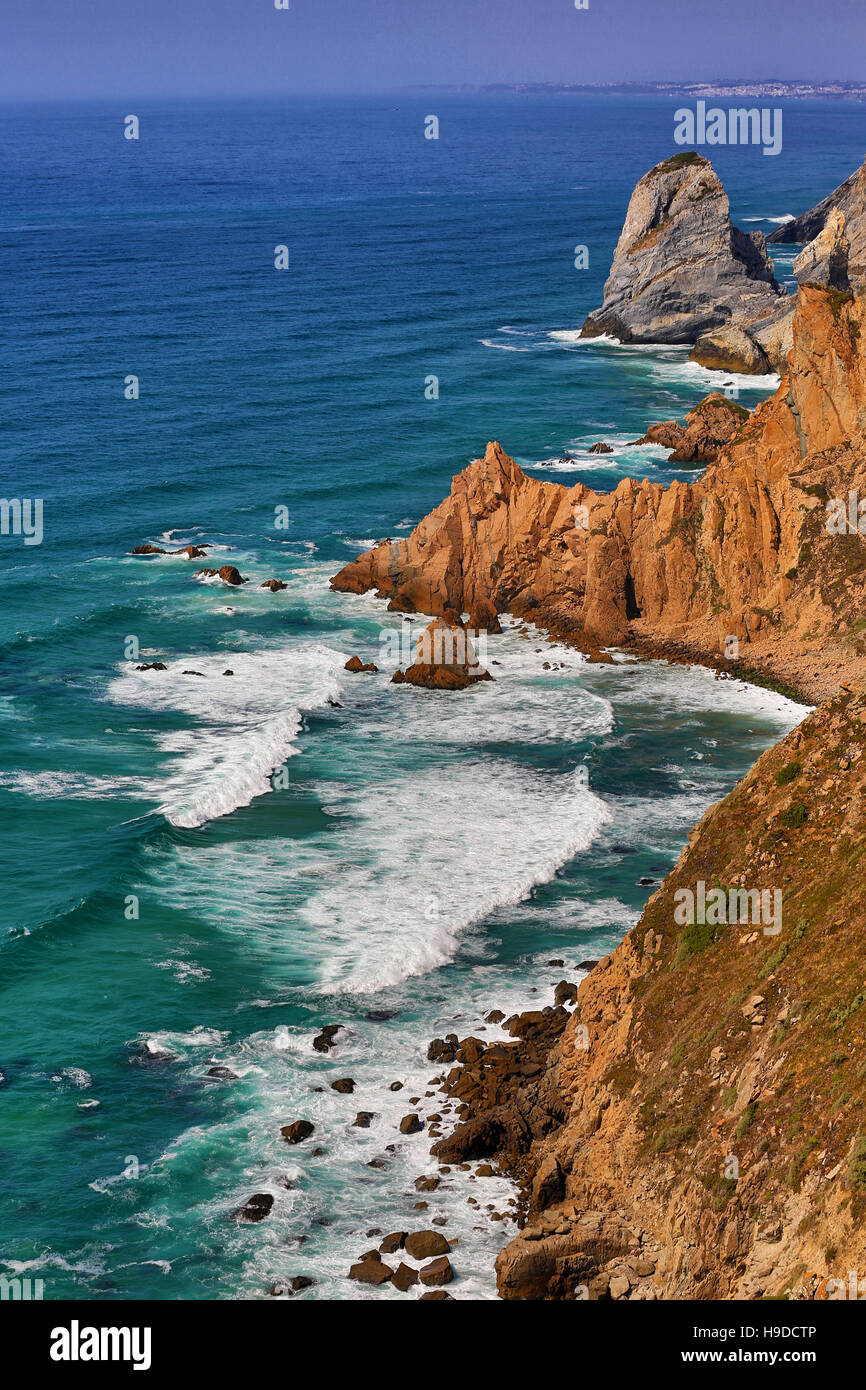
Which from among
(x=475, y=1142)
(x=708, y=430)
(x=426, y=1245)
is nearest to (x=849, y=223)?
(x=708, y=430)

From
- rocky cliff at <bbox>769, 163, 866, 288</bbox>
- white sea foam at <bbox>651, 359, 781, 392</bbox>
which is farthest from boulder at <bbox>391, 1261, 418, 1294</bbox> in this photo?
rocky cliff at <bbox>769, 163, 866, 288</bbox>

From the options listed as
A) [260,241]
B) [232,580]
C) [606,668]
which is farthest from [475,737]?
[260,241]

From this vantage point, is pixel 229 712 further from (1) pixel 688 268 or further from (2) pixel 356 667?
(1) pixel 688 268

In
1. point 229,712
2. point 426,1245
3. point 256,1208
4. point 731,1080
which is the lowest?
point 256,1208

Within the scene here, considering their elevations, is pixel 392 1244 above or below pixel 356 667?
below

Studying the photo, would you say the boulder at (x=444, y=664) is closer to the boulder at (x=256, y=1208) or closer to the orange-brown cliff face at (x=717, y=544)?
the orange-brown cliff face at (x=717, y=544)

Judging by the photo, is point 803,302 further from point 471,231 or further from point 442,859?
point 471,231

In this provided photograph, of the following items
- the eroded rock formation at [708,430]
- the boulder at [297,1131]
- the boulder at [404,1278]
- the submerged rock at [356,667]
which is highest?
the eroded rock formation at [708,430]

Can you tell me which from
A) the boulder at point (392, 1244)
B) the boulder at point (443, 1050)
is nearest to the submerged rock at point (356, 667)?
the boulder at point (443, 1050)
